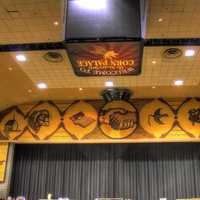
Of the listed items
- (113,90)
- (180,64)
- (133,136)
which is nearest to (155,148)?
(133,136)

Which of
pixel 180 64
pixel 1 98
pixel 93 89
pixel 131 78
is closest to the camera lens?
pixel 180 64

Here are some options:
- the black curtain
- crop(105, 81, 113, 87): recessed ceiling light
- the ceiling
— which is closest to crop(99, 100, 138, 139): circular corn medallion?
the ceiling

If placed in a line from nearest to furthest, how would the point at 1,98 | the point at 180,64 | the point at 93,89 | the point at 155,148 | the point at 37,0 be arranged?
the point at 37,0, the point at 180,64, the point at 93,89, the point at 1,98, the point at 155,148

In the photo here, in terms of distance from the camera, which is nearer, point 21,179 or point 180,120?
point 180,120

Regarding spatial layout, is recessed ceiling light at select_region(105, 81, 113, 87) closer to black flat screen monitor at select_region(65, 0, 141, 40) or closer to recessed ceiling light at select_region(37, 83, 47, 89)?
recessed ceiling light at select_region(37, 83, 47, 89)

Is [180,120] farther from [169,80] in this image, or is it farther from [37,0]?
[37,0]

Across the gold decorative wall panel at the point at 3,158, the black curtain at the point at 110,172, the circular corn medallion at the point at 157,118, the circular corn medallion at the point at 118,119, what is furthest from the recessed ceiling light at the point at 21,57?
the black curtain at the point at 110,172

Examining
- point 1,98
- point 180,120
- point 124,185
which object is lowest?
point 124,185

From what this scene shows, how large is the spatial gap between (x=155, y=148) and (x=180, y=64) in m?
4.52

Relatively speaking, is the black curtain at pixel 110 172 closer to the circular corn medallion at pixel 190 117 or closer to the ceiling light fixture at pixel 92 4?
the circular corn medallion at pixel 190 117

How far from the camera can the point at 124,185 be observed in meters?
11.4

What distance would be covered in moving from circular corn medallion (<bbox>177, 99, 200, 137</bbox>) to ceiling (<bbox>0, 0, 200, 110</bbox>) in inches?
14.9

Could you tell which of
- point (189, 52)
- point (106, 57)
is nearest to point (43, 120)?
point (189, 52)

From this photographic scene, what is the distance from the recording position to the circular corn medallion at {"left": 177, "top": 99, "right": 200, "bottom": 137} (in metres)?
10.5
